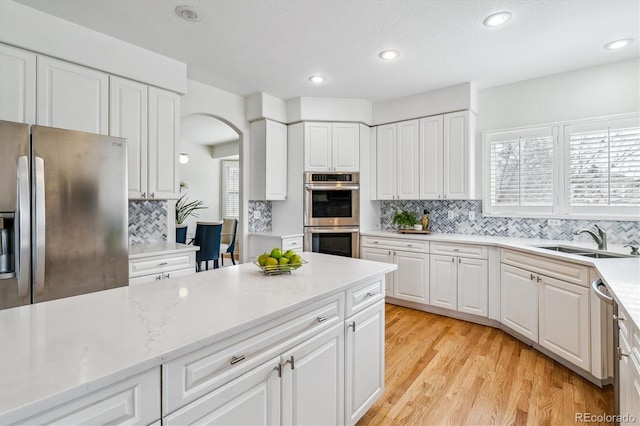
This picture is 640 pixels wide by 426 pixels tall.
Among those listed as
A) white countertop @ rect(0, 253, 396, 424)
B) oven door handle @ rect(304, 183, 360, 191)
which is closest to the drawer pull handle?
white countertop @ rect(0, 253, 396, 424)

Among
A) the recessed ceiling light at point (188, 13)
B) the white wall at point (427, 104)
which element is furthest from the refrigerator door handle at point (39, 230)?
the white wall at point (427, 104)

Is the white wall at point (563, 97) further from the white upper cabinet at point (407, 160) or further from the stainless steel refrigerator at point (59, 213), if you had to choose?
the stainless steel refrigerator at point (59, 213)

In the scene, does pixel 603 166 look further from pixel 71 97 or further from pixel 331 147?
pixel 71 97

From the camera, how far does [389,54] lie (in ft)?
9.70

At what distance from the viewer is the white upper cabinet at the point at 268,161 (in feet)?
13.5

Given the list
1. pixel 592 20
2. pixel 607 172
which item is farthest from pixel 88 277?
pixel 607 172

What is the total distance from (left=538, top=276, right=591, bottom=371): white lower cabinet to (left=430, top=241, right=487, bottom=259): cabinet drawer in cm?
71

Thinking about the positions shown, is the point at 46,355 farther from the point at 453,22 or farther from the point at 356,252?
the point at 356,252

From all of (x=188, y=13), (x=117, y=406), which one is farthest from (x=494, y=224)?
(x=117, y=406)

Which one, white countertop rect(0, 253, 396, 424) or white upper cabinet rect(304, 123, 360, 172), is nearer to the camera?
white countertop rect(0, 253, 396, 424)

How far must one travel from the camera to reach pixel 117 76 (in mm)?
2686

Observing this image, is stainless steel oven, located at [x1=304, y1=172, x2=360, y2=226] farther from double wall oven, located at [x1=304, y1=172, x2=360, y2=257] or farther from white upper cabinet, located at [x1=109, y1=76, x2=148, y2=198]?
white upper cabinet, located at [x1=109, y1=76, x2=148, y2=198]

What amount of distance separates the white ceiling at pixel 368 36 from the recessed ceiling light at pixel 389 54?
66mm

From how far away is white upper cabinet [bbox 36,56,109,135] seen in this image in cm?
231
